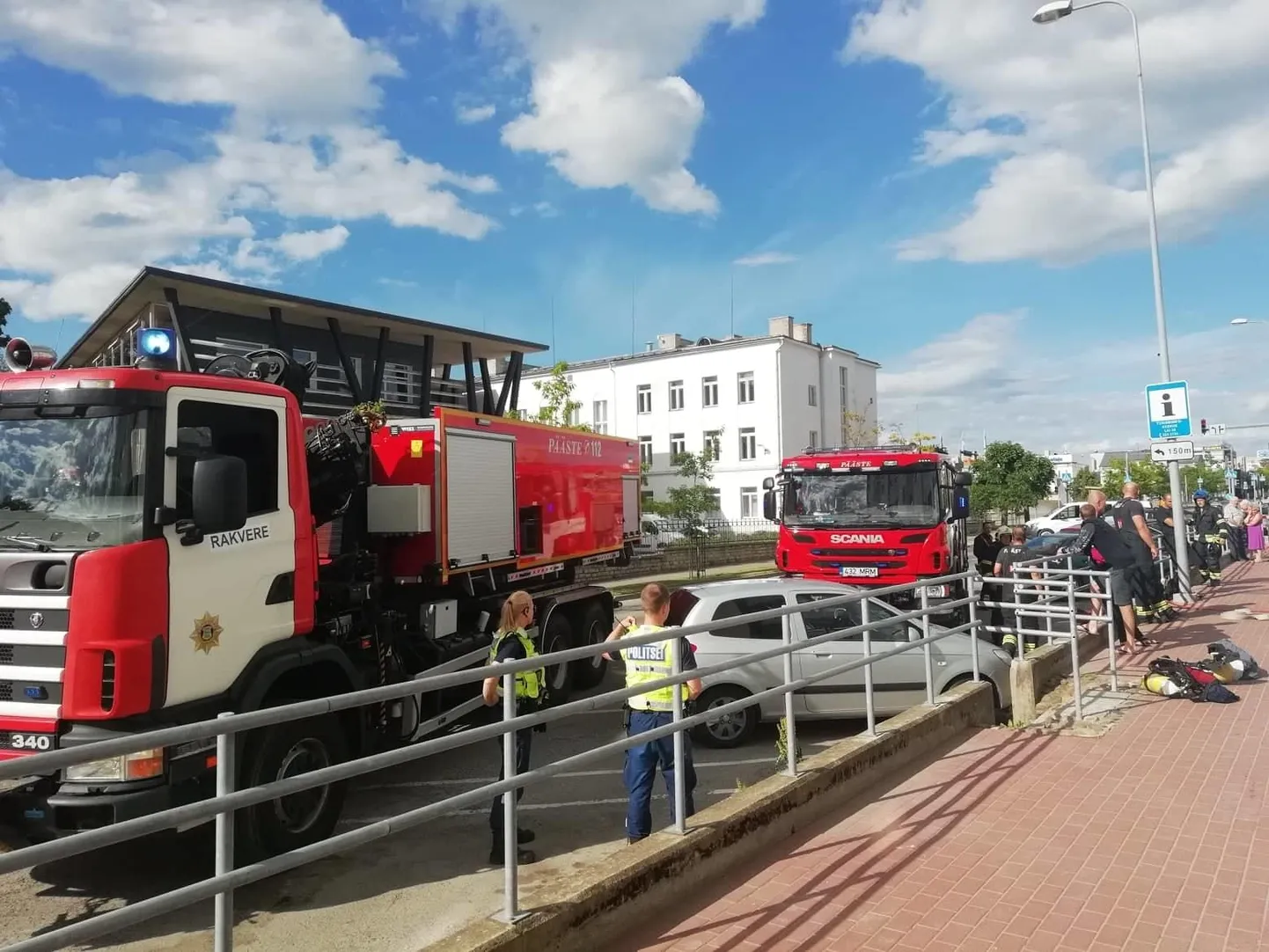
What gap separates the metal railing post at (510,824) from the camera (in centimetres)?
343

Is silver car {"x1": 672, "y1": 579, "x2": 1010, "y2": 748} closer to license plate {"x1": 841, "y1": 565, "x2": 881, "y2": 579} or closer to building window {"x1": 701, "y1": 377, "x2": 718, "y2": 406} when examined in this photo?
license plate {"x1": 841, "y1": 565, "x2": 881, "y2": 579}

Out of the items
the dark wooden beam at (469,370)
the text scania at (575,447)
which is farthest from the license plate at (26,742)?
the dark wooden beam at (469,370)

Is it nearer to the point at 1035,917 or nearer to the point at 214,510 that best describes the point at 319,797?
the point at 214,510

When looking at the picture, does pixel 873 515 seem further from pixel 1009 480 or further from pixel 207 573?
pixel 1009 480

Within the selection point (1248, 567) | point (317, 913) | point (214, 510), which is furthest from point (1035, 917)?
point (1248, 567)

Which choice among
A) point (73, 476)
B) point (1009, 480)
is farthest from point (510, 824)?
point (1009, 480)

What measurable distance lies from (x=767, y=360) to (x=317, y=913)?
39688mm

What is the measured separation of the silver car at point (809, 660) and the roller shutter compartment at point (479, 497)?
177 cm

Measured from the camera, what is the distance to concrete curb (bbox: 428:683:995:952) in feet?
11.3

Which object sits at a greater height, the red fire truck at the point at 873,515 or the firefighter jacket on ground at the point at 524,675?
the red fire truck at the point at 873,515

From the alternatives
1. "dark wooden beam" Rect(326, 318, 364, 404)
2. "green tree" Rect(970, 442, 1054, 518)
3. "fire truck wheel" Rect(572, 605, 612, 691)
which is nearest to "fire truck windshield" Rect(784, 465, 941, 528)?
"fire truck wheel" Rect(572, 605, 612, 691)

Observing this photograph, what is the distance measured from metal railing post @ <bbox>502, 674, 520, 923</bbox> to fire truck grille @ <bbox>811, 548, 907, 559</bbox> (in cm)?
929

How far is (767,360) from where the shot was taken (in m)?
42.7

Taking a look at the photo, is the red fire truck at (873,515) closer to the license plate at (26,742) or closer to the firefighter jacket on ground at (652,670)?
the firefighter jacket on ground at (652,670)
